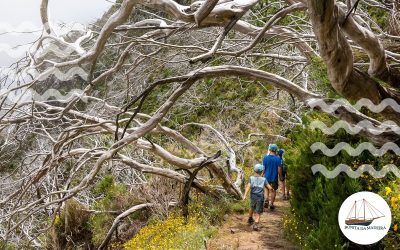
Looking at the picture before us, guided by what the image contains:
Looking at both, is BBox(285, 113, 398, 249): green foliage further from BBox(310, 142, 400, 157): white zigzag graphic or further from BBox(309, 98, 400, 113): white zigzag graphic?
BBox(309, 98, 400, 113): white zigzag graphic

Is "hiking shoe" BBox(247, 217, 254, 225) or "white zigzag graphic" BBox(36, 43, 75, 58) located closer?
"white zigzag graphic" BBox(36, 43, 75, 58)

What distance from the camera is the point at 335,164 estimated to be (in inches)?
205

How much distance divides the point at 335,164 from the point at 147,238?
3.73m

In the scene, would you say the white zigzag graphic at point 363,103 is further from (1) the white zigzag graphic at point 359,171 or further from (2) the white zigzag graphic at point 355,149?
(1) the white zigzag graphic at point 359,171

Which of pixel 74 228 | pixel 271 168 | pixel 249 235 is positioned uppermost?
pixel 271 168

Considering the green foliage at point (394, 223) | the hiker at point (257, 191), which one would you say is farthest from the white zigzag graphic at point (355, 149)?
the hiker at point (257, 191)

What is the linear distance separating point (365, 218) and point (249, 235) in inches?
131

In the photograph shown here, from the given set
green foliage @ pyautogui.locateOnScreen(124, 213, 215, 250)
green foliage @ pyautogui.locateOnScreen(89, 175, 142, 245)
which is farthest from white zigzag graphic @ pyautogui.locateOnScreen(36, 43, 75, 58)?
green foliage @ pyautogui.locateOnScreen(89, 175, 142, 245)

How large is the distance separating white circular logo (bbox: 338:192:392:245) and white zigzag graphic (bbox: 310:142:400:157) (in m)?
0.76

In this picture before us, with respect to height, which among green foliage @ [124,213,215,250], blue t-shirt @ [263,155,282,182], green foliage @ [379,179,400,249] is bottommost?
green foliage @ [124,213,215,250]

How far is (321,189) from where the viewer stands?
16.6 ft

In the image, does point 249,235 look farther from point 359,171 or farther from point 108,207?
point 108,207

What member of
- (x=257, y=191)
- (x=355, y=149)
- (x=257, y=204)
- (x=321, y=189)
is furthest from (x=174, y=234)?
(x=355, y=149)

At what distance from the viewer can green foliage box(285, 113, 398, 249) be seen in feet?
15.1
